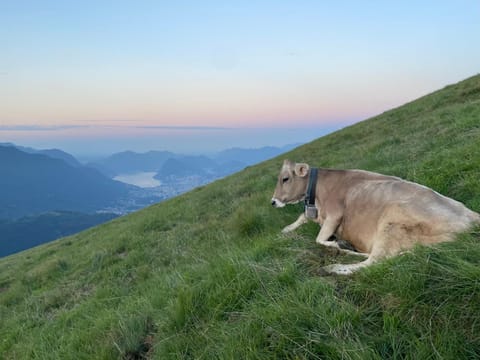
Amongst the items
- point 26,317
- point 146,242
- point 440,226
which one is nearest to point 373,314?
point 440,226

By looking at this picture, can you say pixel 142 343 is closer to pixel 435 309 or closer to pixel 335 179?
pixel 435 309

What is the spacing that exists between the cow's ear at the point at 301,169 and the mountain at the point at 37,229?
179m

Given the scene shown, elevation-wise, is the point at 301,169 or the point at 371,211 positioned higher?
the point at 301,169

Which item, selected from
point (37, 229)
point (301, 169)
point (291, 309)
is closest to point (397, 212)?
point (291, 309)

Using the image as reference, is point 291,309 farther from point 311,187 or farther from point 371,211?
point 311,187

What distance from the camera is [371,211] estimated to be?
224 inches

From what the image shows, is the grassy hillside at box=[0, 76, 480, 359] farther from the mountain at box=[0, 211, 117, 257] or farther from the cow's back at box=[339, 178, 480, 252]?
the mountain at box=[0, 211, 117, 257]

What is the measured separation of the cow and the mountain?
590ft

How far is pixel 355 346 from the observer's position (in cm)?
288

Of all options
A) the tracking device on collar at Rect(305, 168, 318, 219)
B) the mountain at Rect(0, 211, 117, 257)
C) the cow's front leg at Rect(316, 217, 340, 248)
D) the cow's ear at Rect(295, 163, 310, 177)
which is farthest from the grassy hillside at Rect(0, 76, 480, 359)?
the mountain at Rect(0, 211, 117, 257)

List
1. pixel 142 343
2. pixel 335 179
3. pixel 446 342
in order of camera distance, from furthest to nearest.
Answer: pixel 335 179 → pixel 142 343 → pixel 446 342

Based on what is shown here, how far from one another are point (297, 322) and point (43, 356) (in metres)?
3.76

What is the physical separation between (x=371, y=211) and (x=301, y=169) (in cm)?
222

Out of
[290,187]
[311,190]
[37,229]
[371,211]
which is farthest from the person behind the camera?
[37,229]
